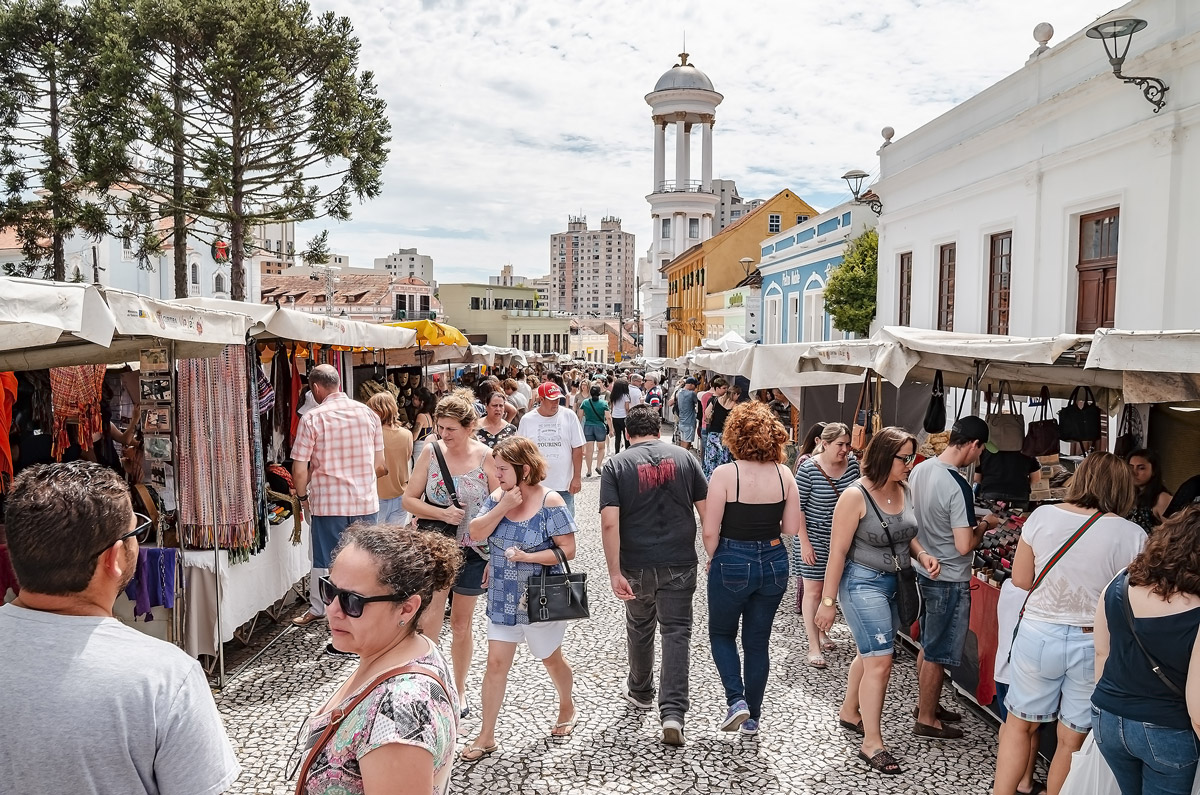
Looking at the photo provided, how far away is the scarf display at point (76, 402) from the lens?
560 cm

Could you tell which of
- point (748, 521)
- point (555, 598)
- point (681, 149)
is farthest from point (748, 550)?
point (681, 149)

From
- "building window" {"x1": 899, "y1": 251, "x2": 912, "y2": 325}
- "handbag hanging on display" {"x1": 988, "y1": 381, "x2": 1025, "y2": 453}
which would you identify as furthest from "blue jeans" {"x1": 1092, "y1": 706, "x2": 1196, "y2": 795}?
"building window" {"x1": 899, "y1": 251, "x2": 912, "y2": 325}

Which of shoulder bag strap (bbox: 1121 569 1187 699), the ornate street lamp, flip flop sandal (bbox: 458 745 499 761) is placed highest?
the ornate street lamp

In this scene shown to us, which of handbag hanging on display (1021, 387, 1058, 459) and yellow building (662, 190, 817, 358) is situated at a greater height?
yellow building (662, 190, 817, 358)

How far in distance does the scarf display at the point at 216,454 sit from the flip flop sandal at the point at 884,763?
12.7 feet

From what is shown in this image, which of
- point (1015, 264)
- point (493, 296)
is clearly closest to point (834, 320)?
point (1015, 264)

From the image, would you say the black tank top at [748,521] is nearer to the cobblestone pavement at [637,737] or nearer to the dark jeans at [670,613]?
the dark jeans at [670,613]

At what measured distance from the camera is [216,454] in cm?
527

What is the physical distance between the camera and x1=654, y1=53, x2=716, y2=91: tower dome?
52281 mm

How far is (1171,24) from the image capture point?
9102 mm

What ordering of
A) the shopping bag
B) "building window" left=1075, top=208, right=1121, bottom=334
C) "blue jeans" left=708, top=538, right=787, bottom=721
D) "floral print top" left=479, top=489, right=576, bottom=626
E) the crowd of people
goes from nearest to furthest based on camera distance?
1. the crowd of people
2. the shopping bag
3. "floral print top" left=479, top=489, right=576, bottom=626
4. "blue jeans" left=708, top=538, right=787, bottom=721
5. "building window" left=1075, top=208, right=1121, bottom=334

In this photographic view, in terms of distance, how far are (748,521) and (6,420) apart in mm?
4650

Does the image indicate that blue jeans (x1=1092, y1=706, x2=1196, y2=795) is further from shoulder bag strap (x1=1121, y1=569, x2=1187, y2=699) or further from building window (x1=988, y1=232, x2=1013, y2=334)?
building window (x1=988, y1=232, x2=1013, y2=334)

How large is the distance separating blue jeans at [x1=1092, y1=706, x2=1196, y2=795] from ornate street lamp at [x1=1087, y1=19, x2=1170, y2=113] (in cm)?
830
